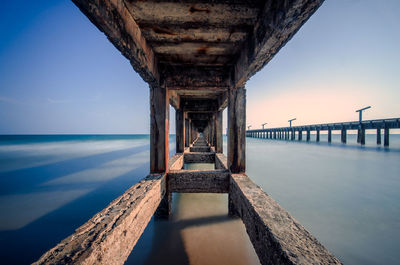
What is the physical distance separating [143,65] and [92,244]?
6.92 ft

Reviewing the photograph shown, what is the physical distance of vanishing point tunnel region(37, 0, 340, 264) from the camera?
1.14m

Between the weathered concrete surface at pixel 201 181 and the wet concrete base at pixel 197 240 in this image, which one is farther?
the weathered concrete surface at pixel 201 181

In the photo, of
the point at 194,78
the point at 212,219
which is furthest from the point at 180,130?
the point at 212,219

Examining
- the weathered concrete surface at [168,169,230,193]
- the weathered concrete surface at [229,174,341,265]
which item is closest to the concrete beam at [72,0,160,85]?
the weathered concrete surface at [168,169,230,193]

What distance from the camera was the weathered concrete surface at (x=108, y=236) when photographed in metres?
1.02

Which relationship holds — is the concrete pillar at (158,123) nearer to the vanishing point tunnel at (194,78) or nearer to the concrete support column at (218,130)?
the vanishing point tunnel at (194,78)

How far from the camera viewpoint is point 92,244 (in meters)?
1.09

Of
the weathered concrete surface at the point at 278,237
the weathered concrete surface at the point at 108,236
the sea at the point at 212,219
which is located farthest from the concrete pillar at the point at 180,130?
the weathered concrete surface at the point at 278,237

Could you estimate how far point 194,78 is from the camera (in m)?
3.06

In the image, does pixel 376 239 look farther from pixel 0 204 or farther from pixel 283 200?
pixel 0 204

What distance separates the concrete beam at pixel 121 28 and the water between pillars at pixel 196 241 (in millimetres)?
3123

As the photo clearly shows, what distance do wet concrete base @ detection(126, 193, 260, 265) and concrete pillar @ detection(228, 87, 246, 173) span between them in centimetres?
133

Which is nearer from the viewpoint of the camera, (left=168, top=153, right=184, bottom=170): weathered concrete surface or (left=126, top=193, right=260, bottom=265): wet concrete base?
(left=126, top=193, right=260, bottom=265): wet concrete base

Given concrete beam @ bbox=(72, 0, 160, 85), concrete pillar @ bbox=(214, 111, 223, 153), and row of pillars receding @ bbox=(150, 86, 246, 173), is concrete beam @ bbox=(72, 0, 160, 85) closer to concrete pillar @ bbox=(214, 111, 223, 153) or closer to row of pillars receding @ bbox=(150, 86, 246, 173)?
row of pillars receding @ bbox=(150, 86, 246, 173)
